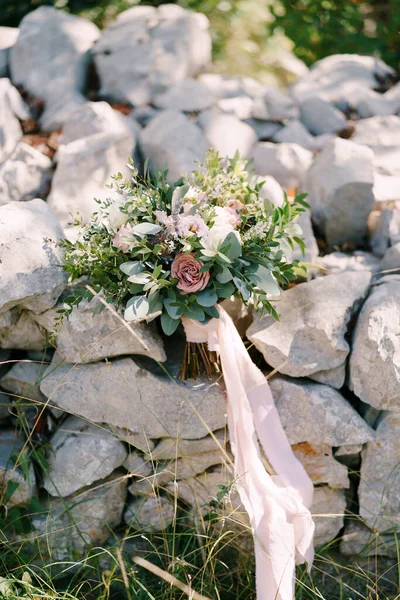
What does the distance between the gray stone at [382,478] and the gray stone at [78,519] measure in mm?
949

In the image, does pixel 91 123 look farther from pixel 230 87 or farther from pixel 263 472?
pixel 263 472

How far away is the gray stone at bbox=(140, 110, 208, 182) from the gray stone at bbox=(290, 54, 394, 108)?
93 cm

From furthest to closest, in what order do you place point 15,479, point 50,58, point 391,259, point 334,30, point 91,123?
point 334,30, point 50,58, point 91,123, point 391,259, point 15,479

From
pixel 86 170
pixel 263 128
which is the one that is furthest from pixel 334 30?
pixel 86 170

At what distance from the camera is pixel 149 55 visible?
12.0 ft

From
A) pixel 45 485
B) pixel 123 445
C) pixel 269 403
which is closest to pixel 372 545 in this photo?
pixel 269 403

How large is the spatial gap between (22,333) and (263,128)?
1834mm

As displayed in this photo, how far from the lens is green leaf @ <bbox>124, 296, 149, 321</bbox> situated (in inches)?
78.4

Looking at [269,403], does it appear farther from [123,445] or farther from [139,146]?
[139,146]

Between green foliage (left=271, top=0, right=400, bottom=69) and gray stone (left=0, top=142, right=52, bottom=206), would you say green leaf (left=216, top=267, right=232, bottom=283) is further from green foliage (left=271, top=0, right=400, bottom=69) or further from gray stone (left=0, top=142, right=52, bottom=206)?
green foliage (left=271, top=0, right=400, bottom=69)

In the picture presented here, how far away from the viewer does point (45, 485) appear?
7.86ft

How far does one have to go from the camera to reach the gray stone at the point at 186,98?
11.2 feet

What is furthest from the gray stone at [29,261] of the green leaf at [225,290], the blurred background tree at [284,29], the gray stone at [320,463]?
the blurred background tree at [284,29]

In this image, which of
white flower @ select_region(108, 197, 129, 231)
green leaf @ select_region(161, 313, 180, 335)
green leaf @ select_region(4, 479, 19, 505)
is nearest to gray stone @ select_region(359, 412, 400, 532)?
green leaf @ select_region(161, 313, 180, 335)
